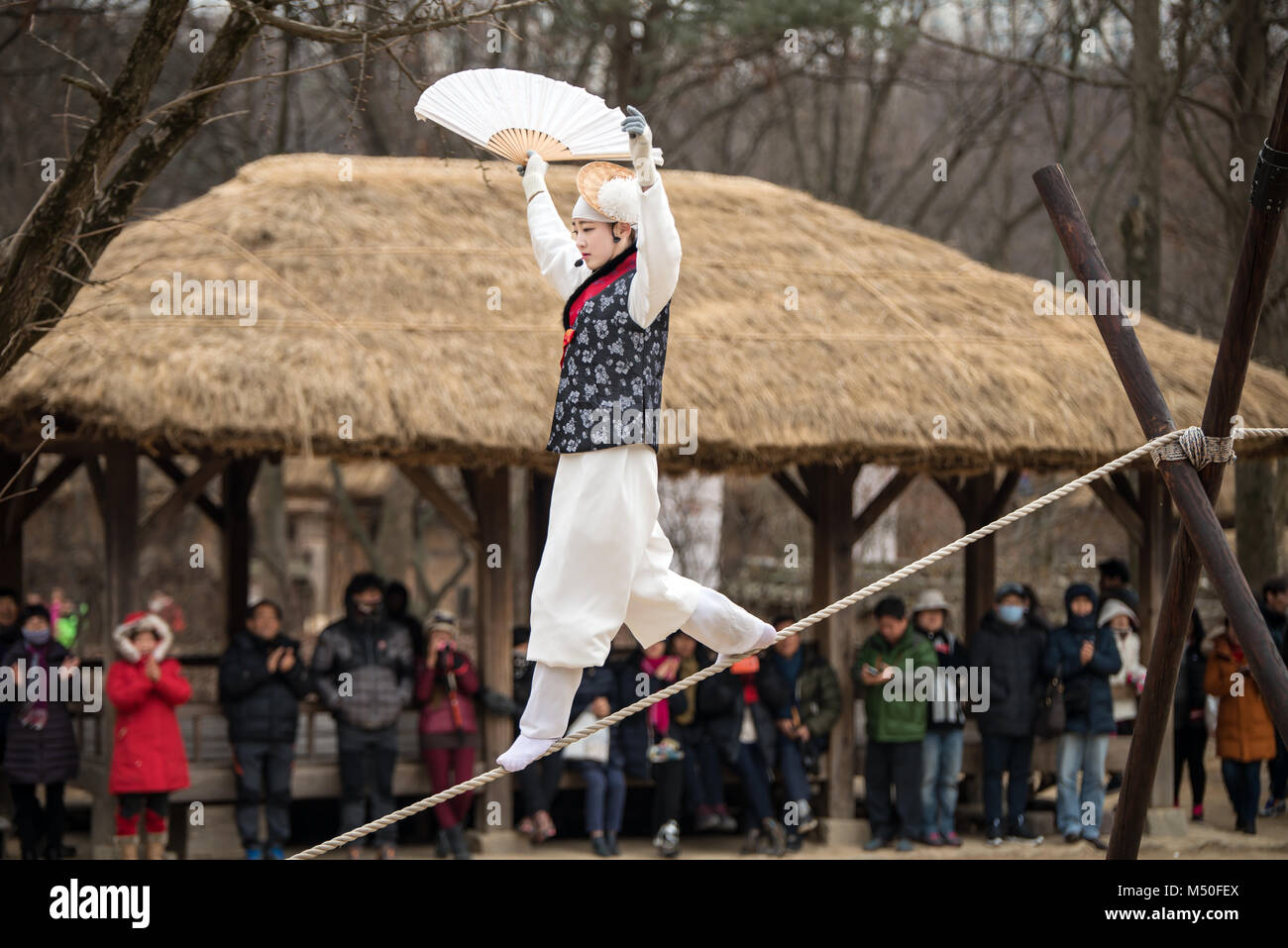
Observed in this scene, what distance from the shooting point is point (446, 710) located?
8383 mm

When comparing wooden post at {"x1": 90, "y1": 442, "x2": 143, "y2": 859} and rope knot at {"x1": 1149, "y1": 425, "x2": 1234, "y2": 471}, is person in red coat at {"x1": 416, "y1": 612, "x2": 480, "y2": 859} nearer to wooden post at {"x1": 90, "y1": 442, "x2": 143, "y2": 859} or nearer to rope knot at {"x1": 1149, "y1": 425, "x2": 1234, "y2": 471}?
wooden post at {"x1": 90, "y1": 442, "x2": 143, "y2": 859}

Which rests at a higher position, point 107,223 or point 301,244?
point 301,244

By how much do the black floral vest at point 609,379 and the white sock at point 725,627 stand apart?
417 millimetres

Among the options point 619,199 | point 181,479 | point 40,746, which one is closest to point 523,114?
point 619,199

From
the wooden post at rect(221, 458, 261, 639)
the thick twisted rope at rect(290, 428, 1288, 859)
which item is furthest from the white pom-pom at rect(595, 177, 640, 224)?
the wooden post at rect(221, 458, 261, 639)

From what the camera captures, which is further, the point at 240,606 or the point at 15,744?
the point at 240,606

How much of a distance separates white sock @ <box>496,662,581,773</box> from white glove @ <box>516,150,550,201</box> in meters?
1.20

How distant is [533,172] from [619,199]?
0.33 metres

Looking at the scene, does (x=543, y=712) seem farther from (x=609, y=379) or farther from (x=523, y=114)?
(x=523, y=114)

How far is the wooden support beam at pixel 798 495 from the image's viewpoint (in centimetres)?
924

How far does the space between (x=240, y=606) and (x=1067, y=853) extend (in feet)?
17.4

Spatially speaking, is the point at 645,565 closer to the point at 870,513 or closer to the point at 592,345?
the point at 592,345

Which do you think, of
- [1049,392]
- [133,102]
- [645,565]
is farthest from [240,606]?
[645,565]

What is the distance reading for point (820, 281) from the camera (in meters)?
9.39
